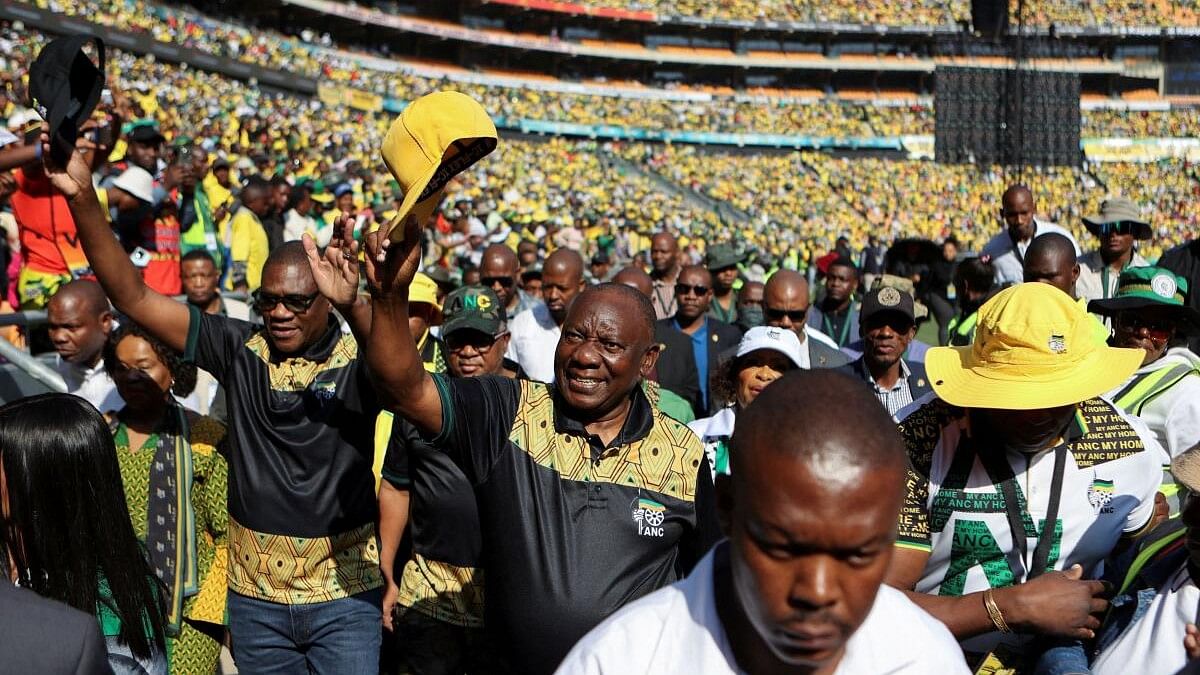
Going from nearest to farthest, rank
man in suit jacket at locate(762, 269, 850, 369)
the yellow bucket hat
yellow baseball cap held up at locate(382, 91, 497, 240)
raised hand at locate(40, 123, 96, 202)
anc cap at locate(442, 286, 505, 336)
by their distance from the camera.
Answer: yellow baseball cap held up at locate(382, 91, 497, 240) < raised hand at locate(40, 123, 96, 202) < anc cap at locate(442, 286, 505, 336) < the yellow bucket hat < man in suit jacket at locate(762, 269, 850, 369)

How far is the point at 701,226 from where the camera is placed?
35.3 m

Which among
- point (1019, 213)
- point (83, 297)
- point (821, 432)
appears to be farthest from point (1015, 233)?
point (821, 432)

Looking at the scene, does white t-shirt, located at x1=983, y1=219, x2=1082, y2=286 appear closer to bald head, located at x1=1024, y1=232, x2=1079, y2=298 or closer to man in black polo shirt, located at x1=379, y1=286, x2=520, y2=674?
bald head, located at x1=1024, y1=232, x2=1079, y2=298

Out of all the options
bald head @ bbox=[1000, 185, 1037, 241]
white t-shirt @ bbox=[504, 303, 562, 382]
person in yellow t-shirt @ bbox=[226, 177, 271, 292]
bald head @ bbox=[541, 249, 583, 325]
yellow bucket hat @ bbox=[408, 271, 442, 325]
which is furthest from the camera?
person in yellow t-shirt @ bbox=[226, 177, 271, 292]

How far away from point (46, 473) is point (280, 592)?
4.56 feet

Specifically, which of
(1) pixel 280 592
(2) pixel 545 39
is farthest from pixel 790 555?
(2) pixel 545 39

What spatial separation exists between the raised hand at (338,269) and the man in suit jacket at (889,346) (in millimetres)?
3195

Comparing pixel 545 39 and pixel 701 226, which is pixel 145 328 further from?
pixel 545 39

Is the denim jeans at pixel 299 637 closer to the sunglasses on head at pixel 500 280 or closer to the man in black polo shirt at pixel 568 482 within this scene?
the man in black polo shirt at pixel 568 482

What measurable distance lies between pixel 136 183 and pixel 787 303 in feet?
15.4

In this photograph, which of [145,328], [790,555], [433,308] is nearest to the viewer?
[790,555]

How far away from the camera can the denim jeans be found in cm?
382

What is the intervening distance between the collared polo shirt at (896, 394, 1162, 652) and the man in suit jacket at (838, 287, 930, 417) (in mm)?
2394

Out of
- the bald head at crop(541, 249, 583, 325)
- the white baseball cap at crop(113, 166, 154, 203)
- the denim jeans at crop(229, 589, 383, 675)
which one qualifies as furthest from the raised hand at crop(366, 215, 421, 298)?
the white baseball cap at crop(113, 166, 154, 203)
